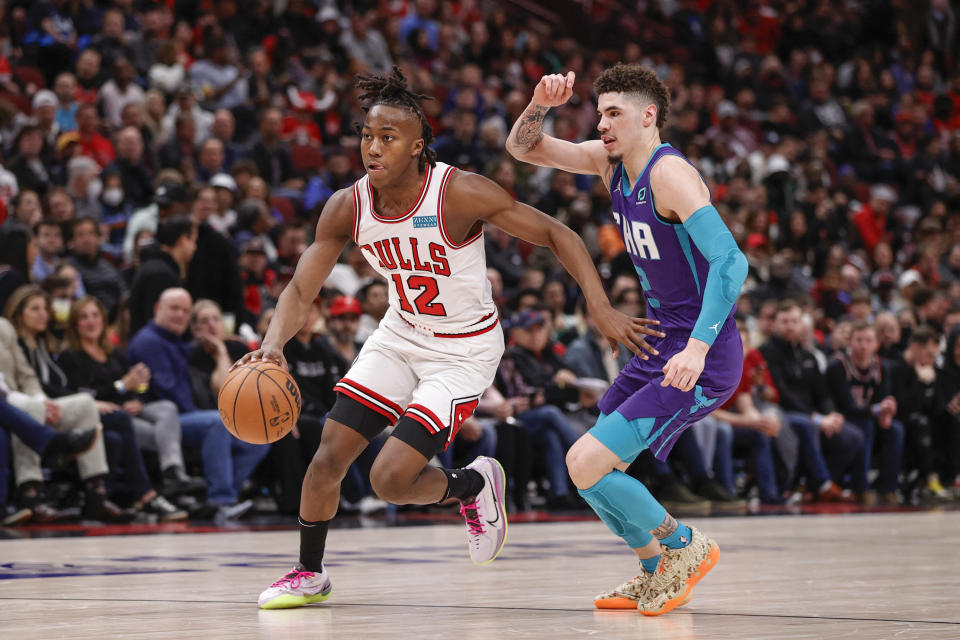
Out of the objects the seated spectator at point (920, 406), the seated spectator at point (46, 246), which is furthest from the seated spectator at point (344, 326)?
the seated spectator at point (920, 406)

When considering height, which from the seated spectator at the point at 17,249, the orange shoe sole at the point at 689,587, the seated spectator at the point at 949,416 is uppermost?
the seated spectator at the point at 17,249

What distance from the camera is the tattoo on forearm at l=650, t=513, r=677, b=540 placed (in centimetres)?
468

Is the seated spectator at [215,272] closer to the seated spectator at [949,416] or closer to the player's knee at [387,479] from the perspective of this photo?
the player's knee at [387,479]

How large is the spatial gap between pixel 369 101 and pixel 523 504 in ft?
18.3

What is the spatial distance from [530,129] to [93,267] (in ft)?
18.7

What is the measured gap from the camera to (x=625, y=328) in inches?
182

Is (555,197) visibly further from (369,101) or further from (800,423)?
(369,101)

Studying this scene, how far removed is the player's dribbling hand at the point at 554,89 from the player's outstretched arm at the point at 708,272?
22.6 inches

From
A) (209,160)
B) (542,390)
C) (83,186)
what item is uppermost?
(209,160)

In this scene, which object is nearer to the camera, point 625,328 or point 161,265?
point 625,328

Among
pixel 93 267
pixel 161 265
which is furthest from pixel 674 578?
pixel 93 267

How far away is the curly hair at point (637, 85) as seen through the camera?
480cm

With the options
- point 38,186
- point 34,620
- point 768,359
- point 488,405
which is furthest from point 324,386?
point 34,620

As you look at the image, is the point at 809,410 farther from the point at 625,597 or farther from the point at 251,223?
the point at 625,597
